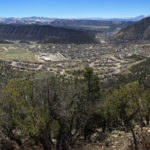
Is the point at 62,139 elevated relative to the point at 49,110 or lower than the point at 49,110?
lower

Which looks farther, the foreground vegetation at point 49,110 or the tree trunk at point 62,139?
the tree trunk at point 62,139

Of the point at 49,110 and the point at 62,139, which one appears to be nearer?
the point at 49,110

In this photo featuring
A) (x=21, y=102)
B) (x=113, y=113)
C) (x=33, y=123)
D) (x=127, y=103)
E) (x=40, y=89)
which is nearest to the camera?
(x=33, y=123)

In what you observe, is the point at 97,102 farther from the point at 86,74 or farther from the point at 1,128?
the point at 1,128

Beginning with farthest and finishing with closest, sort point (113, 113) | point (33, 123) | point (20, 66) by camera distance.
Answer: point (20, 66)
point (113, 113)
point (33, 123)

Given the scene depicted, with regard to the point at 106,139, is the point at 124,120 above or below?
above

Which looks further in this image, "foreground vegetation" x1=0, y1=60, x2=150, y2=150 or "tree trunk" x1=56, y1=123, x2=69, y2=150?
"tree trunk" x1=56, y1=123, x2=69, y2=150

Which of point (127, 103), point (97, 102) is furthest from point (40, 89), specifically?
point (127, 103)

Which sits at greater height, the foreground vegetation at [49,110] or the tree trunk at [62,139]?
the foreground vegetation at [49,110]

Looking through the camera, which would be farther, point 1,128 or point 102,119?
point 102,119

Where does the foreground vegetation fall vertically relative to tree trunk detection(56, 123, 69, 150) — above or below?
above

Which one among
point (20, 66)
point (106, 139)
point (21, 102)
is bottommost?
point (20, 66)
